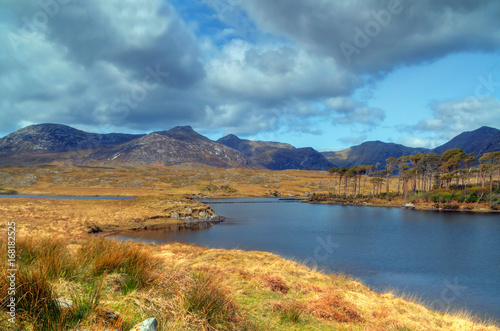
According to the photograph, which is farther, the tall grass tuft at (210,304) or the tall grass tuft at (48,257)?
the tall grass tuft at (48,257)

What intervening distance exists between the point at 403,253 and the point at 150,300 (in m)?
27.0

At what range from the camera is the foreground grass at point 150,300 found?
457 cm

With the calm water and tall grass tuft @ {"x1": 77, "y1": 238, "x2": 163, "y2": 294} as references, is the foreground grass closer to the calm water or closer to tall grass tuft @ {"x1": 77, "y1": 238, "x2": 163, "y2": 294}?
tall grass tuft @ {"x1": 77, "y1": 238, "x2": 163, "y2": 294}

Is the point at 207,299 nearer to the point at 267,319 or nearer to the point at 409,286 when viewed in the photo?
the point at 267,319

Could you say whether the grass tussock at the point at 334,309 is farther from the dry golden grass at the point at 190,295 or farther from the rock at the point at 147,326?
the rock at the point at 147,326

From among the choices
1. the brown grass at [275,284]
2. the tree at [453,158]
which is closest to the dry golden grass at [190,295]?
the brown grass at [275,284]

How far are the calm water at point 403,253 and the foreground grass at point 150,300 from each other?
280 inches

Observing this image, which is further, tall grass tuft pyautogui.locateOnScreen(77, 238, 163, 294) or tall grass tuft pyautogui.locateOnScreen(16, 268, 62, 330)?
tall grass tuft pyautogui.locateOnScreen(77, 238, 163, 294)

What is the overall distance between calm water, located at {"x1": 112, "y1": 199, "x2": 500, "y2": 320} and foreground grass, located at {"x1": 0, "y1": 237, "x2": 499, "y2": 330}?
7.12 metres

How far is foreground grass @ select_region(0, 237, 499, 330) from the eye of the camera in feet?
15.0

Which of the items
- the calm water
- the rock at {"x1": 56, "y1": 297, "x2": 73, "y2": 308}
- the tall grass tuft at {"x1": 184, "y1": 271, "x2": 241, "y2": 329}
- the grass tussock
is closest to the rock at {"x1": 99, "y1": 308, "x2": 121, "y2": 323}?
the rock at {"x1": 56, "y1": 297, "x2": 73, "y2": 308}

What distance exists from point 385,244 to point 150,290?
30.4m

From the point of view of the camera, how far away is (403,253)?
26.4 meters

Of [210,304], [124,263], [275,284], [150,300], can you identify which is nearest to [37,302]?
[150,300]
